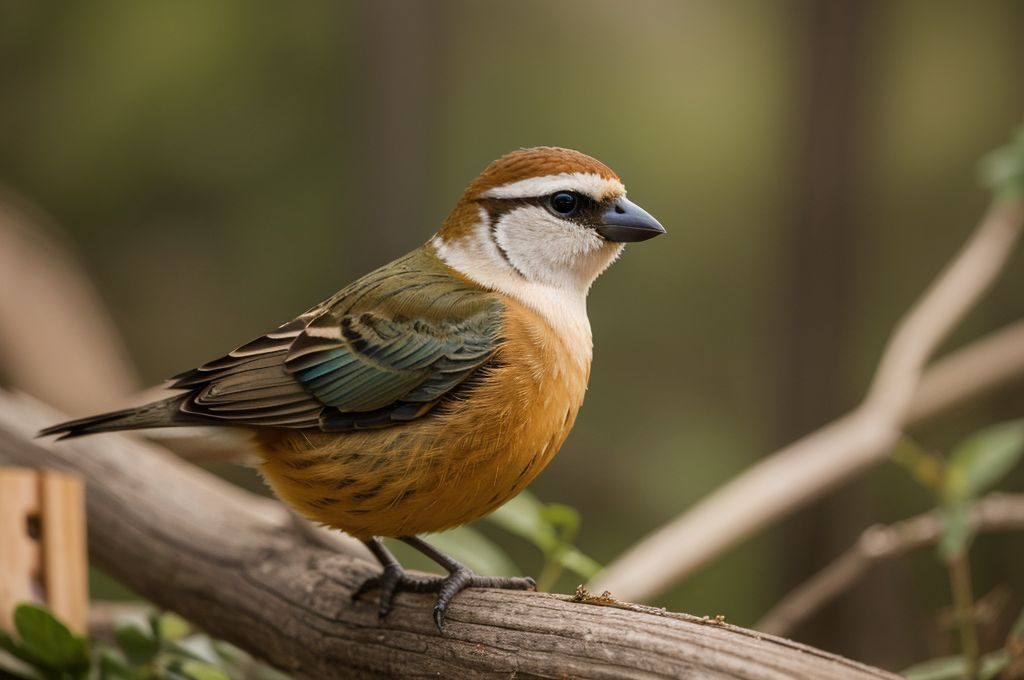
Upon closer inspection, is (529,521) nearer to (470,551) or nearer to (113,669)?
(470,551)

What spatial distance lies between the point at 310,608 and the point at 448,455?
334 millimetres

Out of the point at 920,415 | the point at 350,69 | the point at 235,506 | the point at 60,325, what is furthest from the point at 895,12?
the point at 60,325

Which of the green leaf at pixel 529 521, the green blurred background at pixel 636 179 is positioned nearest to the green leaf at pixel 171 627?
the green leaf at pixel 529 521

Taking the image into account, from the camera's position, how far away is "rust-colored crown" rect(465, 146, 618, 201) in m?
1.48

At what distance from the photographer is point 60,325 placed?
3703mm

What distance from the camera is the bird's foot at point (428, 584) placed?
133cm

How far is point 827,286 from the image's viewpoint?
276 centimetres

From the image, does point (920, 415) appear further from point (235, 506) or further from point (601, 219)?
point (235, 506)

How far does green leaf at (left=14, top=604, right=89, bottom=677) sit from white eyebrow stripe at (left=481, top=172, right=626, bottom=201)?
0.87 metres

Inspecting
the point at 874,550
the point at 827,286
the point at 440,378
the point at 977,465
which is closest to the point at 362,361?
the point at 440,378

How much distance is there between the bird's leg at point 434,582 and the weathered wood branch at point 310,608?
0.05 ft

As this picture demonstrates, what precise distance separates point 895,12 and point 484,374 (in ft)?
6.34

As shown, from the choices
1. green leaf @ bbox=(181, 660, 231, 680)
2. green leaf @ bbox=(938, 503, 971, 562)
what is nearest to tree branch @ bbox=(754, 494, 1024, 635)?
green leaf @ bbox=(938, 503, 971, 562)

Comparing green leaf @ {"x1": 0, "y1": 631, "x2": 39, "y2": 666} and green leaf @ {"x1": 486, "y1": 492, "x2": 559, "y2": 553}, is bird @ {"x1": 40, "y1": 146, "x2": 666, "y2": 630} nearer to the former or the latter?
green leaf @ {"x1": 486, "y1": 492, "x2": 559, "y2": 553}
